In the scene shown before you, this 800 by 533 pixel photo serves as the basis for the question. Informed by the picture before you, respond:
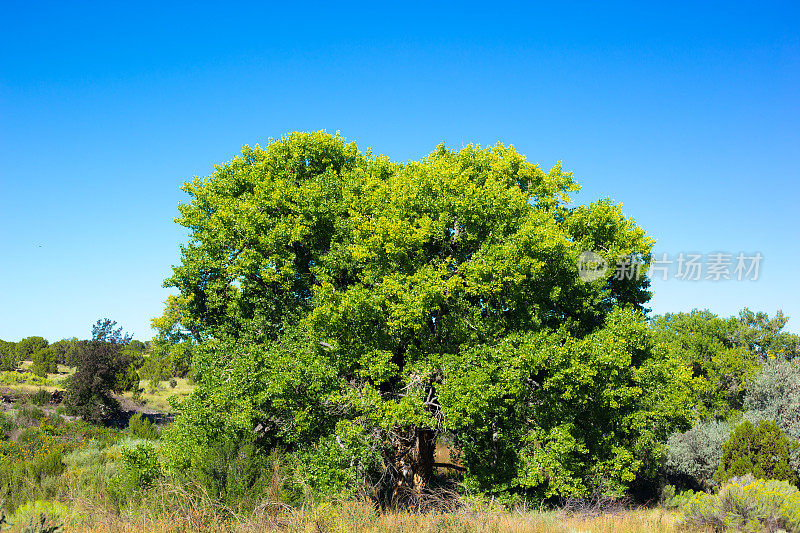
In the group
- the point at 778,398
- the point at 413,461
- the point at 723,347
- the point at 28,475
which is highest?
the point at 723,347

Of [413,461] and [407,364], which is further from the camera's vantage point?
[413,461]

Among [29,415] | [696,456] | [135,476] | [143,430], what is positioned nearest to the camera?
[135,476]

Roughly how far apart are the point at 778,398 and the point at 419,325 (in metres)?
24.8

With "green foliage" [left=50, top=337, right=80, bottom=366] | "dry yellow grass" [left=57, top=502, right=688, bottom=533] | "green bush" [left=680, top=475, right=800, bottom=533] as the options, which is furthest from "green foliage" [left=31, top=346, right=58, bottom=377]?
"green bush" [left=680, top=475, right=800, bottom=533]

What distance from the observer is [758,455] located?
2034 cm

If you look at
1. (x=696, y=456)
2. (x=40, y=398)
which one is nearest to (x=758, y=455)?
(x=696, y=456)

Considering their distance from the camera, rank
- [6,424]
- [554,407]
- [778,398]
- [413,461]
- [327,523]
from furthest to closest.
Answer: [6,424]
[778,398]
[413,461]
[554,407]
[327,523]

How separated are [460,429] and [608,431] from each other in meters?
5.66

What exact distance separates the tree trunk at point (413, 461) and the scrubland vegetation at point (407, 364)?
0.09 metres

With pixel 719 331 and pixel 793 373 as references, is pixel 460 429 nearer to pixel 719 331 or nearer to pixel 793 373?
pixel 793 373

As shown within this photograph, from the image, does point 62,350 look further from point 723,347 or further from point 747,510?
point 747,510

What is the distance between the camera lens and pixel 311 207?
1817 cm

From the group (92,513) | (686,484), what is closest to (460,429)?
(92,513)

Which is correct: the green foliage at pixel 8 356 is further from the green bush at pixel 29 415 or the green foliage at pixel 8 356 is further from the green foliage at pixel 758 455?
the green foliage at pixel 758 455
